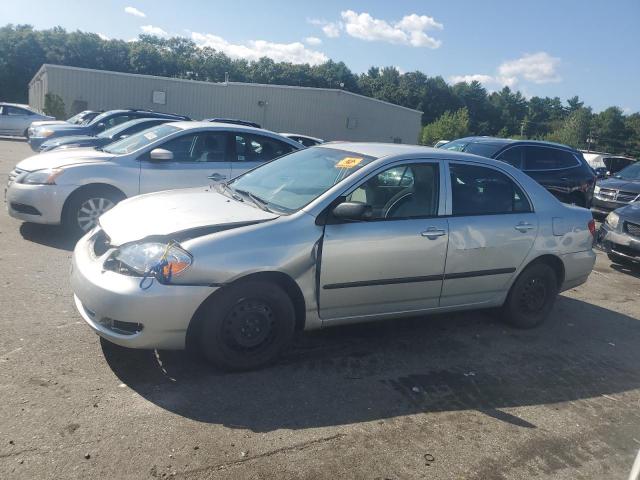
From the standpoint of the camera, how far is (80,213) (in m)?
6.77

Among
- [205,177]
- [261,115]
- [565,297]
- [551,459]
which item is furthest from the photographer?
[261,115]

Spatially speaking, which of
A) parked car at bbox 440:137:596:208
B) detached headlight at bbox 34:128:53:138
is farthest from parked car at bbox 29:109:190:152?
parked car at bbox 440:137:596:208

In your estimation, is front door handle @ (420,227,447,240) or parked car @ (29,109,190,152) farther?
parked car @ (29,109,190,152)

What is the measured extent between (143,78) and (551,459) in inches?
1324

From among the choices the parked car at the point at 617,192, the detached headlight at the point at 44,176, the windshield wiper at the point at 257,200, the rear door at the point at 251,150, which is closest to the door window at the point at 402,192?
the windshield wiper at the point at 257,200

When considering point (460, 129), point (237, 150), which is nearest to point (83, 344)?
point (237, 150)

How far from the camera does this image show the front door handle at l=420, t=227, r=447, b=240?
14.5 ft

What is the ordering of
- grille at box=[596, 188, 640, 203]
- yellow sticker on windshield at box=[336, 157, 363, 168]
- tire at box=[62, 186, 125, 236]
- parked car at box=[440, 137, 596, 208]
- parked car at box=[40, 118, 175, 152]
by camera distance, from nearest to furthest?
yellow sticker on windshield at box=[336, 157, 363, 168], tire at box=[62, 186, 125, 236], parked car at box=[40, 118, 175, 152], parked car at box=[440, 137, 596, 208], grille at box=[596, 188, 640, 203]

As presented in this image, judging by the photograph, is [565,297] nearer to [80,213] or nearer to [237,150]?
[237,150]

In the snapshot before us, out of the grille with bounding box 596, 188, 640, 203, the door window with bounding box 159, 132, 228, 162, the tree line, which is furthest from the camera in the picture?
the tree line

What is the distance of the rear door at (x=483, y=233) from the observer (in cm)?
466

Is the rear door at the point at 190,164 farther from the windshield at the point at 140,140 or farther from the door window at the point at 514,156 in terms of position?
the door window at the point at 514,156

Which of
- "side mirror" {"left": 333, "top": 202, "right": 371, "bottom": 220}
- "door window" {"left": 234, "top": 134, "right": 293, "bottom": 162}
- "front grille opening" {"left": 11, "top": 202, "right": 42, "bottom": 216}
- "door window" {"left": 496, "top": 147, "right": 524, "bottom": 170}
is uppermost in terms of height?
"door window" {"left": 496, "top": 147, "right": 524, "bottom": 170}

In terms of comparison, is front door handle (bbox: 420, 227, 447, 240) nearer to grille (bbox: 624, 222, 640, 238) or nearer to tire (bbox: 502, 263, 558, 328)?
tire (bbox: 502, 263, 558, 328)
